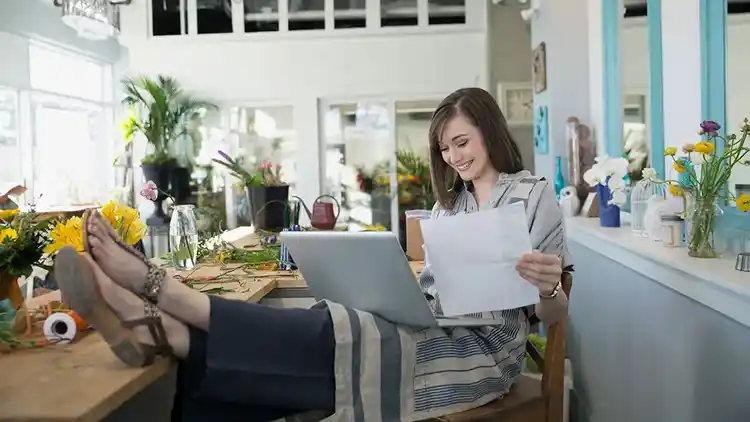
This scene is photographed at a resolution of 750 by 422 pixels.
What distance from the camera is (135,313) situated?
1287 mm

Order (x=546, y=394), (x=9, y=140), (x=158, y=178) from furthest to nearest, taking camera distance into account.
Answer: (x=158, y=178)
(x=9, y=140)
(x=546, y=394)

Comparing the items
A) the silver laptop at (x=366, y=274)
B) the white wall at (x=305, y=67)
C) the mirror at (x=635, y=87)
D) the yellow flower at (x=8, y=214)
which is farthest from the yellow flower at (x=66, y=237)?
the white wall at (x=305, y=67)

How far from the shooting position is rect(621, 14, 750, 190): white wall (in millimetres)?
2018

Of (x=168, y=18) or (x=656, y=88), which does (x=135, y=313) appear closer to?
(x=656, y=88)

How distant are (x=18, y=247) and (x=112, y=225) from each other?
8.2 inches

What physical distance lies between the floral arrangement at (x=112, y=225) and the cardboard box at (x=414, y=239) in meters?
1.00

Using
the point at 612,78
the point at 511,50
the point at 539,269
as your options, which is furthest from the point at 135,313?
the point at 511,50

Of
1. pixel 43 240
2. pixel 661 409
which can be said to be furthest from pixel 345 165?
pixel 43 240

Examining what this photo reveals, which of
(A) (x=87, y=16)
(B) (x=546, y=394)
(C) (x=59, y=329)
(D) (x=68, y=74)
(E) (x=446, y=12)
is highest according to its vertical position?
(E) (x=446, y=12)

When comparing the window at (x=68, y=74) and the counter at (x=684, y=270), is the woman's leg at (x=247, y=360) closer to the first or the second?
the counter at (x=684, y=270)

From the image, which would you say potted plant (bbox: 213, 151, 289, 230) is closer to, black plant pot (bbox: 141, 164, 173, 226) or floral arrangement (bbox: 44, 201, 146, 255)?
floral arrangement (bbox: 44, 201, 146, 255)

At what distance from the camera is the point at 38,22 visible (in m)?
5.54

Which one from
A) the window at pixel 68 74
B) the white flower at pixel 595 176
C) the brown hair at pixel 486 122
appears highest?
the window at pixel 68 74

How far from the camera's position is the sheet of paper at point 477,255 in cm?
144
